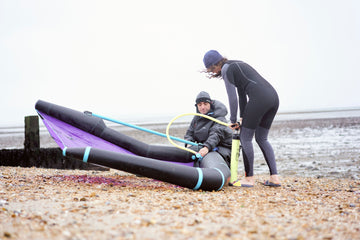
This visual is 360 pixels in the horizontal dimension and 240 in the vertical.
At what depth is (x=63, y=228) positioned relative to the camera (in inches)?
93.5

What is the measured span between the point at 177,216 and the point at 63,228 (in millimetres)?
989

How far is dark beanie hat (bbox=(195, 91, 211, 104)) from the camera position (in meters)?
5.27

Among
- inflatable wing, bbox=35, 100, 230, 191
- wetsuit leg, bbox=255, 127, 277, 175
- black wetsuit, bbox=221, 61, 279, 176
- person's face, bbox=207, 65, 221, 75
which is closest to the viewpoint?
inflatable wing, bbox=35, 100, 230, 191

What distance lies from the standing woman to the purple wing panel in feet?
7.10

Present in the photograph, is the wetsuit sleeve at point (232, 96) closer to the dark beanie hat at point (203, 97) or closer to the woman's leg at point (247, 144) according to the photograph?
the woman's leg at point (247, 144)

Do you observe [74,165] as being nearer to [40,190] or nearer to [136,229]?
[40,190]

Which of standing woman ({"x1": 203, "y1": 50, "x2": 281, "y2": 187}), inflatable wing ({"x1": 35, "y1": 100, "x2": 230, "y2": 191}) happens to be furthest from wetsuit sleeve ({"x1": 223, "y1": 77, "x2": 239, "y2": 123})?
inflatable wing ({"x1": 35, "y1": 100, "x2": 230, "y2": 191})

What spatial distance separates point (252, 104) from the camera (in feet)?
14.6

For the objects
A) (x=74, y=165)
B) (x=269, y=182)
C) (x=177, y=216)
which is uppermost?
(x=177, y=216)

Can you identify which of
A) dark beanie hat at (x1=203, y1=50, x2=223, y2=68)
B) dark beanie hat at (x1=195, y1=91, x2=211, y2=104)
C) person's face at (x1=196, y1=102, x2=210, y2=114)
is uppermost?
dark beanie hat at (x1=203, y1=50, x2=223, y2=68)

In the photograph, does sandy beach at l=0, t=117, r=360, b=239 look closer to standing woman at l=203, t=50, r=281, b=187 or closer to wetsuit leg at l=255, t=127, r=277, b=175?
wetsuit leg at l=255, t=127, r=277, b=175

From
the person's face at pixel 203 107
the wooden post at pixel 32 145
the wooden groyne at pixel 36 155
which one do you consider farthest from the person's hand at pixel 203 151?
the wooden post at pixel 32 145

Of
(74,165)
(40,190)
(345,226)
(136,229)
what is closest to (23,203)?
(40,190)

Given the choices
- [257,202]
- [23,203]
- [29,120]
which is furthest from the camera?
[29,120]
